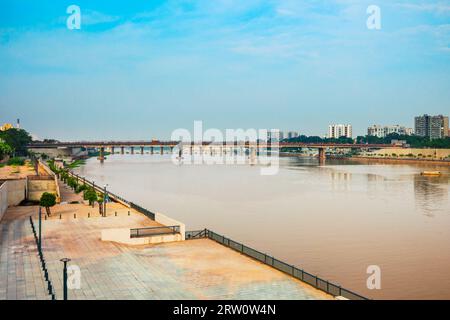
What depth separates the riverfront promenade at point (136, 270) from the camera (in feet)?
48.8

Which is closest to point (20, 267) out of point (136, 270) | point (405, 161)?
point (136, 270)

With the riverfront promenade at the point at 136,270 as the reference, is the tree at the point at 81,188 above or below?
above

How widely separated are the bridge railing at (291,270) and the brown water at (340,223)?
3000mm

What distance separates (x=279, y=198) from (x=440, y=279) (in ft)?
92.8

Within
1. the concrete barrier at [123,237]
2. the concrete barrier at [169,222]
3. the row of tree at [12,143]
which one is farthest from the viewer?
the row of tree at [12,143]

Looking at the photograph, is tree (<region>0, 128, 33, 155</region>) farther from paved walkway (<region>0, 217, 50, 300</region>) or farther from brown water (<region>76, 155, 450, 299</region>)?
paved walkway (<region>0, 217, 50, 300</region>)

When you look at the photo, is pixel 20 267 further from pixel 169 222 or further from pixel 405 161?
pixel 405 161

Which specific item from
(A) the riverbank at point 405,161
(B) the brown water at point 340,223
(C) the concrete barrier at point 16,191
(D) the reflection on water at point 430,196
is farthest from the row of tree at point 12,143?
(A) the riverbank at point 405,161

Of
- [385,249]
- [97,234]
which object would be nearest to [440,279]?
[385,249]

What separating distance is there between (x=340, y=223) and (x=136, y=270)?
19.9 m

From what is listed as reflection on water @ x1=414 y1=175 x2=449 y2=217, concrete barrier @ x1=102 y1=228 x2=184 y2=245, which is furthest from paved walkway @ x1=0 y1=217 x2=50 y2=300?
reflection on water @ x1=414 y1=175 x2=449 y2=217

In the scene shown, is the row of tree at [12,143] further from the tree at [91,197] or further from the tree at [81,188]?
the tree at [91,197]

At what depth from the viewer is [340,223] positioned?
33219 millimetres

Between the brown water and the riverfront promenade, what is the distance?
4.35m
